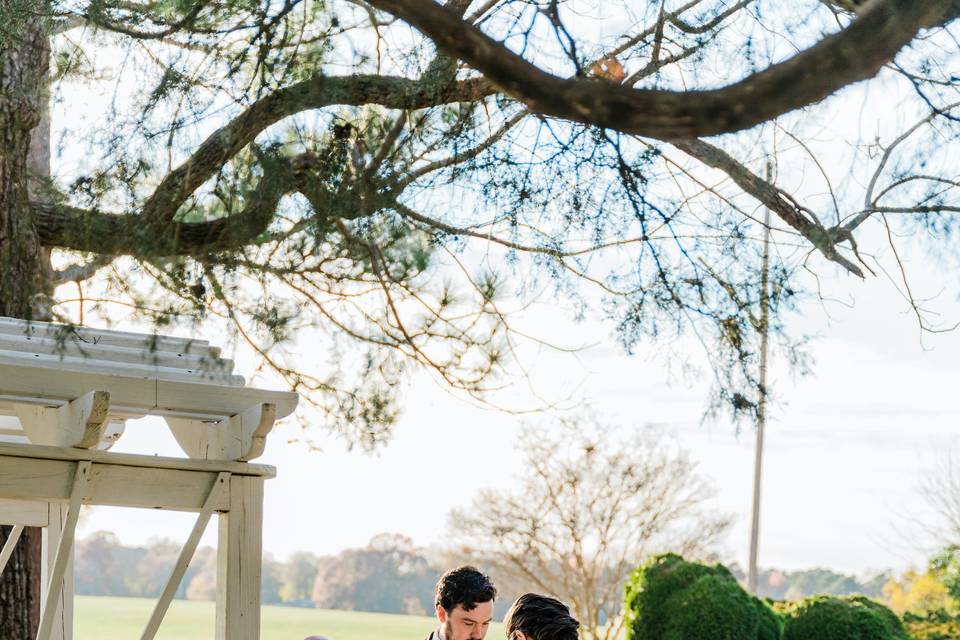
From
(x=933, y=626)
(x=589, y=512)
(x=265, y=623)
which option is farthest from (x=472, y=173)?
(x=265, y=623)

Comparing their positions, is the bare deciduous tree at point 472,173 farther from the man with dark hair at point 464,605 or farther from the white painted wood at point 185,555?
the man with dark hair at point 464,605

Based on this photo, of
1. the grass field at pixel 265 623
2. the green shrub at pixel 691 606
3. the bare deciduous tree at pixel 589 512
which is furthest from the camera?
the grass field at pixel 265 623

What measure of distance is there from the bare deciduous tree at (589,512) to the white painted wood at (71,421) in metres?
8.17

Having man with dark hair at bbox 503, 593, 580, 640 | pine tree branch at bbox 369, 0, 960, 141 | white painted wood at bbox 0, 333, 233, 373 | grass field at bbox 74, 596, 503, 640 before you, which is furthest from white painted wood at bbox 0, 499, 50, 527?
grass field at bbox 74, 596, 503, 640

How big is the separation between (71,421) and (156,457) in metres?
0.20

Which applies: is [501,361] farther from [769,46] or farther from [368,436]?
[769,46]

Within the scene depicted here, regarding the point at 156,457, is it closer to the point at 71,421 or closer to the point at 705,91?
the point at 71,421

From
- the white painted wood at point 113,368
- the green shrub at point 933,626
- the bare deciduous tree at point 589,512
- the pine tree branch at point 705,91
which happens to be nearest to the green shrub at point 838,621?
the green shrub at point 933,626

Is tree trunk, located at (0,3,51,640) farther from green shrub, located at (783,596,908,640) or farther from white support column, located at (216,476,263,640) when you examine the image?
green shrub, located at (783,596,908,640)

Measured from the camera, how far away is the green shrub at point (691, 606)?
23.8 feet

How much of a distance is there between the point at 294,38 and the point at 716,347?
1.39 meters

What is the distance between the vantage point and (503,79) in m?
2.05

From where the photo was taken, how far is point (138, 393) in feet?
8.91

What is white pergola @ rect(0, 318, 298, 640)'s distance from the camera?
259 cm
